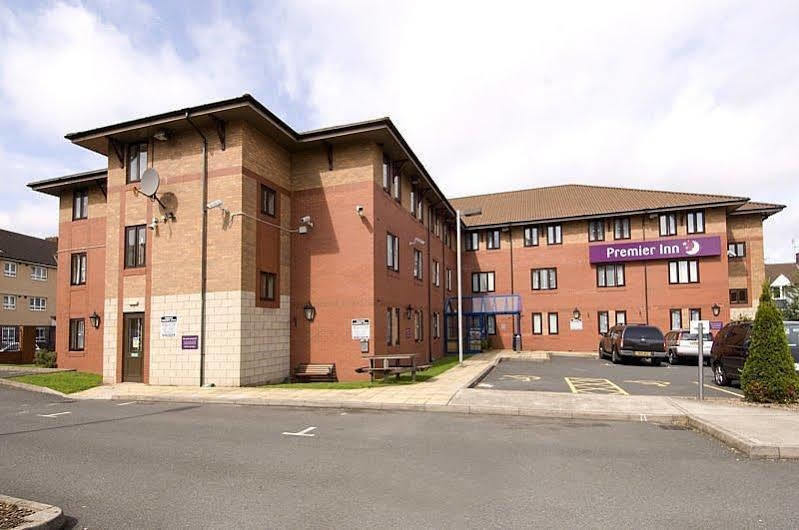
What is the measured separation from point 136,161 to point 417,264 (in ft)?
39.4

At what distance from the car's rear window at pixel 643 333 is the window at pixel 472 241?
13.6 metres

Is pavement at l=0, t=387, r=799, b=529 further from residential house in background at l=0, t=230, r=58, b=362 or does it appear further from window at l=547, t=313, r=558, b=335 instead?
residential house in background at l=0, t=230, r=58, b=362

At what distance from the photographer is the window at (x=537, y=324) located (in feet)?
111

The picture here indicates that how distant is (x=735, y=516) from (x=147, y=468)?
668 cm

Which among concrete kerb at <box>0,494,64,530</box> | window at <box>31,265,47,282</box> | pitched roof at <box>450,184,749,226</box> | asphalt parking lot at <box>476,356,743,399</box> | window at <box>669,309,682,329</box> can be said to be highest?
pitched roof at <box>450,184,749,226</box>

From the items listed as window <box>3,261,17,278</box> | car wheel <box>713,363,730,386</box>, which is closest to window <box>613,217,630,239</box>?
car wheel <box>713,363,730,386</box>

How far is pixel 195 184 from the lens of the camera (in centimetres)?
1706

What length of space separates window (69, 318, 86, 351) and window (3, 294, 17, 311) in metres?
23.9

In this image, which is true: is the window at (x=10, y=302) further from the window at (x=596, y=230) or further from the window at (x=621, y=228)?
the window at (x=621, y=228)

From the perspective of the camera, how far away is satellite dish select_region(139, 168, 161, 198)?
16.8 m

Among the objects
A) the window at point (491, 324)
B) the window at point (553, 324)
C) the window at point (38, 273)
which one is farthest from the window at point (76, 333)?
the window at point (38, 273)

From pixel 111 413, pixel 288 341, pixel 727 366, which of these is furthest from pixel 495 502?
pixel 288 341

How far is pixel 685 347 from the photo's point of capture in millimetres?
24406

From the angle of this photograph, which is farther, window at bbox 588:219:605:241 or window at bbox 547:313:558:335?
window at bbox 547:313:558:335
